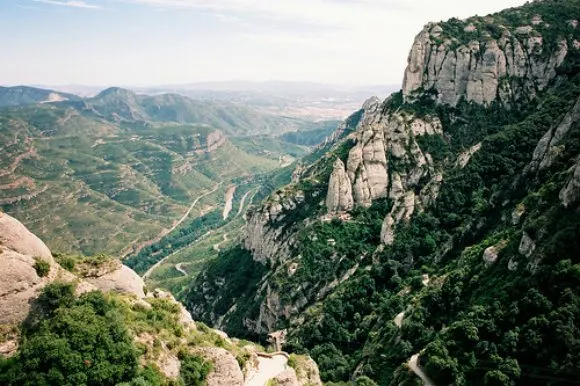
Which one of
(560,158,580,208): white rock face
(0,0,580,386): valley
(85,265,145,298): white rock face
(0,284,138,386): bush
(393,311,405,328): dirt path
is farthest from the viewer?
(393,311,405,328): dirt path

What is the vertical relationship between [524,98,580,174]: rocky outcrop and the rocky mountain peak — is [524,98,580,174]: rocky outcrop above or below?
below

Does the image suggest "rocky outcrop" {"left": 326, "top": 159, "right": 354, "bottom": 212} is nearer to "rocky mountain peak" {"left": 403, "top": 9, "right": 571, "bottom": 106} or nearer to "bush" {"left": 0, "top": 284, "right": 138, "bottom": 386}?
"rocky mountain peak" {"left": 403, "top": 9, "right": 571, "bottom": 106}

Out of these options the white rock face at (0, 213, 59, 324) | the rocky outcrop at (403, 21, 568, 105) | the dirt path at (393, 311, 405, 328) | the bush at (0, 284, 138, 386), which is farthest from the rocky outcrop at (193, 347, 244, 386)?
the rocky outcrop at (403, 21, 568, 105)

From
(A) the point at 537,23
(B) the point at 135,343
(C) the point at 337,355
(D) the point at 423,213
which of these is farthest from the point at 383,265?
(A) the point at 537,23

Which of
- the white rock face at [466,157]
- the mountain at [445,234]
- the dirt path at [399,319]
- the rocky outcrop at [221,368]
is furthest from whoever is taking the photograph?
the white rock face at [466,157]

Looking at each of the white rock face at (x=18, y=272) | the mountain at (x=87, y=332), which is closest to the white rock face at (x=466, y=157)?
the mountain at (x=87, y=332)

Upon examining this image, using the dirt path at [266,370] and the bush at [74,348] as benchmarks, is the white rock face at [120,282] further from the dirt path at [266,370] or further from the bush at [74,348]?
the dirt path at [266,370]

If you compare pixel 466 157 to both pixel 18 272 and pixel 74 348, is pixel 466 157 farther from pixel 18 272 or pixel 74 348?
pixel 18 272
